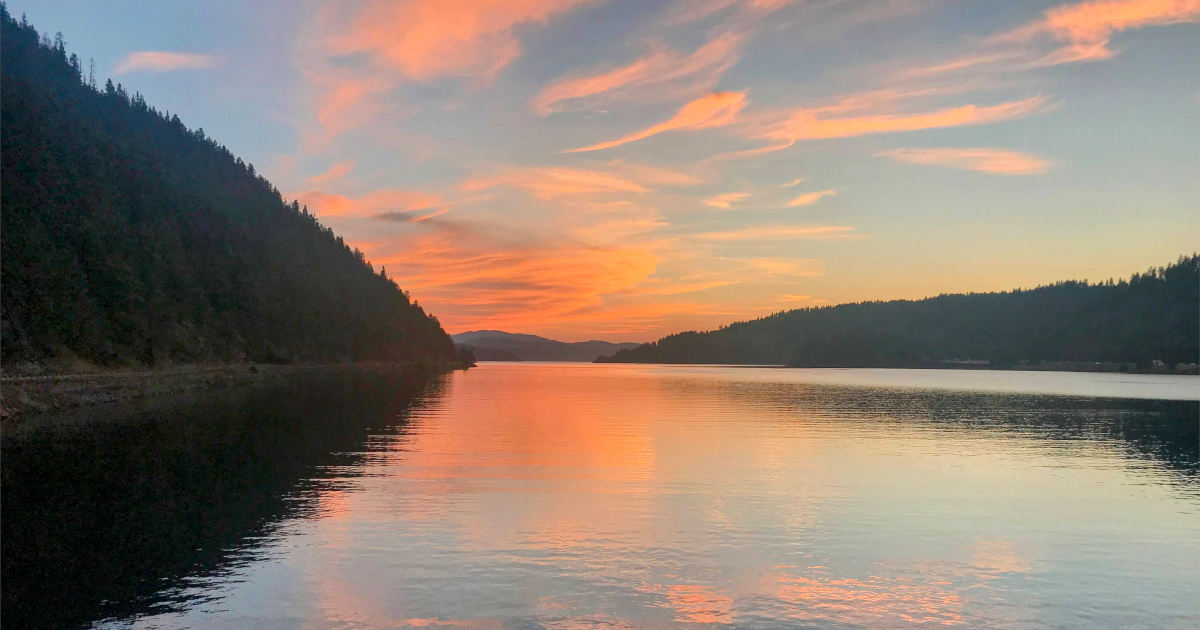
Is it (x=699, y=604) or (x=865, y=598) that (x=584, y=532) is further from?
(x=865, y=598)

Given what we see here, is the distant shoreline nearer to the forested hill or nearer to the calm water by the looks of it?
the forested hill

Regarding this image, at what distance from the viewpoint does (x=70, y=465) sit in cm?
2802

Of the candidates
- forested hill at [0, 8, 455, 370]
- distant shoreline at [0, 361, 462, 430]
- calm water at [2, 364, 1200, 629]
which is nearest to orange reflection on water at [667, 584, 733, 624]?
calm water at [2, 364, 1200, 629]

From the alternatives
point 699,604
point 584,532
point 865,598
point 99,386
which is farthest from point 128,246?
point 865,598

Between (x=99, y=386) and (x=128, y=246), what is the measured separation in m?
32.6

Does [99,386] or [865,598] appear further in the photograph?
[99,386]

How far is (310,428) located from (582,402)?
38781 mm

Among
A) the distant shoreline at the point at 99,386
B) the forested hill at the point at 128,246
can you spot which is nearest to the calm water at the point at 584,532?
the distant shoreline at the point at 99,386

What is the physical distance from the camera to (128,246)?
8294 centimetres

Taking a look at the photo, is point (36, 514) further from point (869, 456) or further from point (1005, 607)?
point (869, 456)

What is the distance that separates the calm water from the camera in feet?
47.3

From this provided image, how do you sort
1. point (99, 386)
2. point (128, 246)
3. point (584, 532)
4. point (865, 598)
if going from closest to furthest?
1. point (865, 598)
2. point (584, 532)
3. point (99, 386)
4. point (128, 246)

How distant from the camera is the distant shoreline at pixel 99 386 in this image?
44528mm

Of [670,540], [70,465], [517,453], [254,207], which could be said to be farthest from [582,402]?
[254,207]
